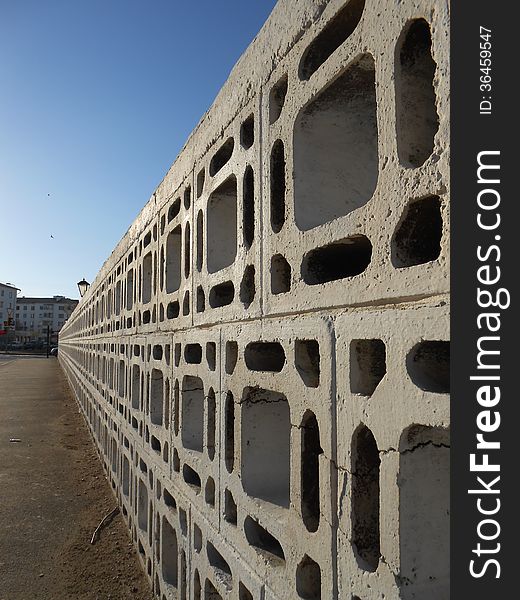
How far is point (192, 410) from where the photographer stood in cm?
368

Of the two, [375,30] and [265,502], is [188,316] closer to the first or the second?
[265,502]

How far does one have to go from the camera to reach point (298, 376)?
2.04m

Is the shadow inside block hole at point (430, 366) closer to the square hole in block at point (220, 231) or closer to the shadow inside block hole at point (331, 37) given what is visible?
the shadow inside block hole at point (331, 37)

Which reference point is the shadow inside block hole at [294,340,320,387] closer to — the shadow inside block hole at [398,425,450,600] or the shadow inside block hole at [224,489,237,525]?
the shadow inside block hole at [398,425,450,600]

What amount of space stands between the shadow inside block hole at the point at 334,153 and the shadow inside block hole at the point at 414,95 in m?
0.42

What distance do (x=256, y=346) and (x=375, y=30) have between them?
1.41 m

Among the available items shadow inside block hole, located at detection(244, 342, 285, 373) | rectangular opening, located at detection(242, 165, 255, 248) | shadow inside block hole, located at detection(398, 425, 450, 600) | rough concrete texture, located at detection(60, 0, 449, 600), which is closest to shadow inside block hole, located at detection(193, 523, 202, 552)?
rough concrete texture, located at detection(60, 0, 449, 600)

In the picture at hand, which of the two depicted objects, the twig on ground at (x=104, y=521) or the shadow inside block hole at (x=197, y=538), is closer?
the shadow inside block hole at (x=197, y=538)

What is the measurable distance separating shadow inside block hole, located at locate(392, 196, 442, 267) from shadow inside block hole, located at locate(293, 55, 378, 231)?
1.93 ft

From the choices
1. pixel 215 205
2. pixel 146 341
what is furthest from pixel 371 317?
pixel 146 341

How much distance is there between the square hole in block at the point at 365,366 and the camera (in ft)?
5.69

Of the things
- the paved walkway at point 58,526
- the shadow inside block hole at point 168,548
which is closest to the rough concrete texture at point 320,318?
the shadow inside block hole at point 168,548

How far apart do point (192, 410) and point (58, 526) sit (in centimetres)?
293

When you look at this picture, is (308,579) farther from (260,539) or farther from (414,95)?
(414,95)
